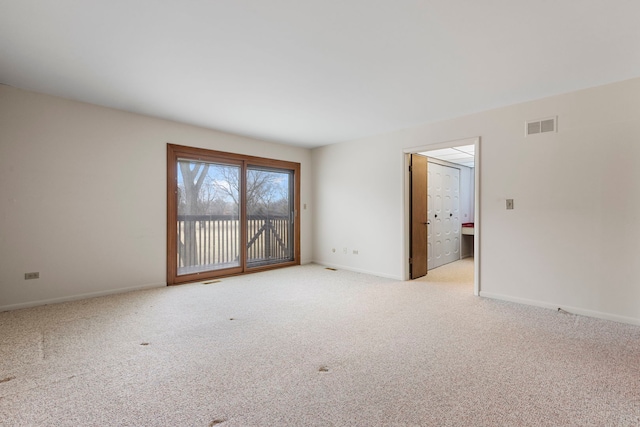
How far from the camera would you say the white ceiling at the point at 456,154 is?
17.4ft

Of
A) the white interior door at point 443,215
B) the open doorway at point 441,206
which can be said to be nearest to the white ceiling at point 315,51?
the open doorway at point 441,206

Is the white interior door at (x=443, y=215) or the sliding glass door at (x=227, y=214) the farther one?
the white interior door at (x=443, y=215)

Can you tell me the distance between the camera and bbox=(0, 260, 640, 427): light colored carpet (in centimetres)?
168

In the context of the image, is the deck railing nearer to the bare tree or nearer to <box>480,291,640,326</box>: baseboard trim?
the bare tree

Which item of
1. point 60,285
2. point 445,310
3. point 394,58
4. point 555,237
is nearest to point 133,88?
point 60,285

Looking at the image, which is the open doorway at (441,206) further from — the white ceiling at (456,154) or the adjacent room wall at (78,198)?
the adjacent room wall at (78,198)

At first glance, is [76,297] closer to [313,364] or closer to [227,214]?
[227,214]

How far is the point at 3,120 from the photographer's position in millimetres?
3285

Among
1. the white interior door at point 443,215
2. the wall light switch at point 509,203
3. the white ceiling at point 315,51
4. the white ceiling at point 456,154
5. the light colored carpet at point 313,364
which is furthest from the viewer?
the white interior door at point 443,215

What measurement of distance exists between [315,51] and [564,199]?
319 centimetres

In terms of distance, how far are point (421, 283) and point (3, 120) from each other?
228 inches

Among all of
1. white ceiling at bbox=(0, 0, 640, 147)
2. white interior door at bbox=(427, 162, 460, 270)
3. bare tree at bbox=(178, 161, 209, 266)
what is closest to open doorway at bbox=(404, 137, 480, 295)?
white interior door at bbox=(427, 162, 460, 270)

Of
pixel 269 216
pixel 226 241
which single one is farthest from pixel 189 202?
pixel 269 216

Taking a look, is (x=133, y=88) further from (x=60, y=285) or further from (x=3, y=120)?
(x=60, y=285)
